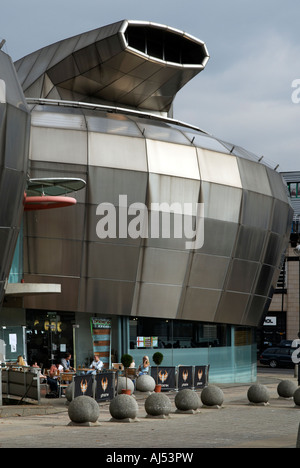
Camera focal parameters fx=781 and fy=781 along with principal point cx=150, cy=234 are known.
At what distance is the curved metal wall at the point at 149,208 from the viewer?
1372 inches

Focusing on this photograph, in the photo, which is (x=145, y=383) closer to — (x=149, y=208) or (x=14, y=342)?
(x=14, y=342)

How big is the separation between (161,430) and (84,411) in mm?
2232

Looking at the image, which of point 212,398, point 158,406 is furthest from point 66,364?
point 158,406

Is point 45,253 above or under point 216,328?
above

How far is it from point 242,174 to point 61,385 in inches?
611

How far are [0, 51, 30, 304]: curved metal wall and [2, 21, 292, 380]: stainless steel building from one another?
781cm

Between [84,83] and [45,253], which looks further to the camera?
[84,83]

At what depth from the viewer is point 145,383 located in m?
30.3

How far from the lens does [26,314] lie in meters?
36.1

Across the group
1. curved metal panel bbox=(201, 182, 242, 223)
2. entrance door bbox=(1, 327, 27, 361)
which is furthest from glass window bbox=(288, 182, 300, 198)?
entrance door bbox=(1, 327, 27, 361)

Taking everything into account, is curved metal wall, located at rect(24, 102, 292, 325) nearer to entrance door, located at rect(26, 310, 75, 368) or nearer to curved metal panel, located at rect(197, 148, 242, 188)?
curved metal panel, located at rect(197, 148, 242, 188)
